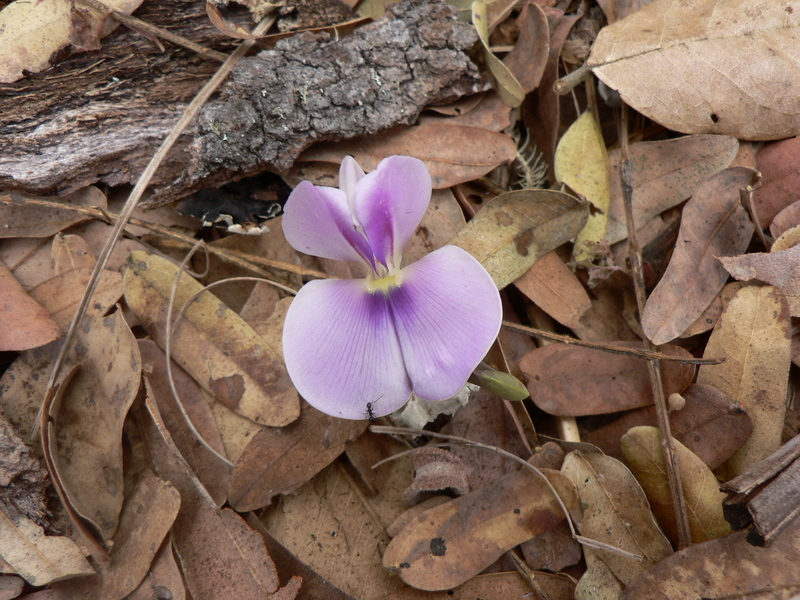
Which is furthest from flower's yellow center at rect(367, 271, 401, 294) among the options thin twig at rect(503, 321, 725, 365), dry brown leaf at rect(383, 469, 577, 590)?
dry brown leaf at rect(383, 469, 577, 590)

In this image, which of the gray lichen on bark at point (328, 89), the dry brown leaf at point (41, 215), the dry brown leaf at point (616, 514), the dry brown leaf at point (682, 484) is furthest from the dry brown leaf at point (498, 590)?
the dry brown leaf at point (41, 215)

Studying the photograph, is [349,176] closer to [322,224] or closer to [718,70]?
[322,224]

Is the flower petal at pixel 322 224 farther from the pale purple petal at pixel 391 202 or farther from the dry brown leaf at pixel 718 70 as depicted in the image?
the dry brown leaf at pixel 718 70

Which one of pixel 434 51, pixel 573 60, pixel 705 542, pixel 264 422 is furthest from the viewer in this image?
pixel 573 60

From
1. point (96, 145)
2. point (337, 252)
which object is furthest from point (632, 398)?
point (96, 145)

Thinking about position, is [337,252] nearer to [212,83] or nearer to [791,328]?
[212,83]

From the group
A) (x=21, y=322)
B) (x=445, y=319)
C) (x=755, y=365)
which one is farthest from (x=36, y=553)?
(x=755, y=365)
